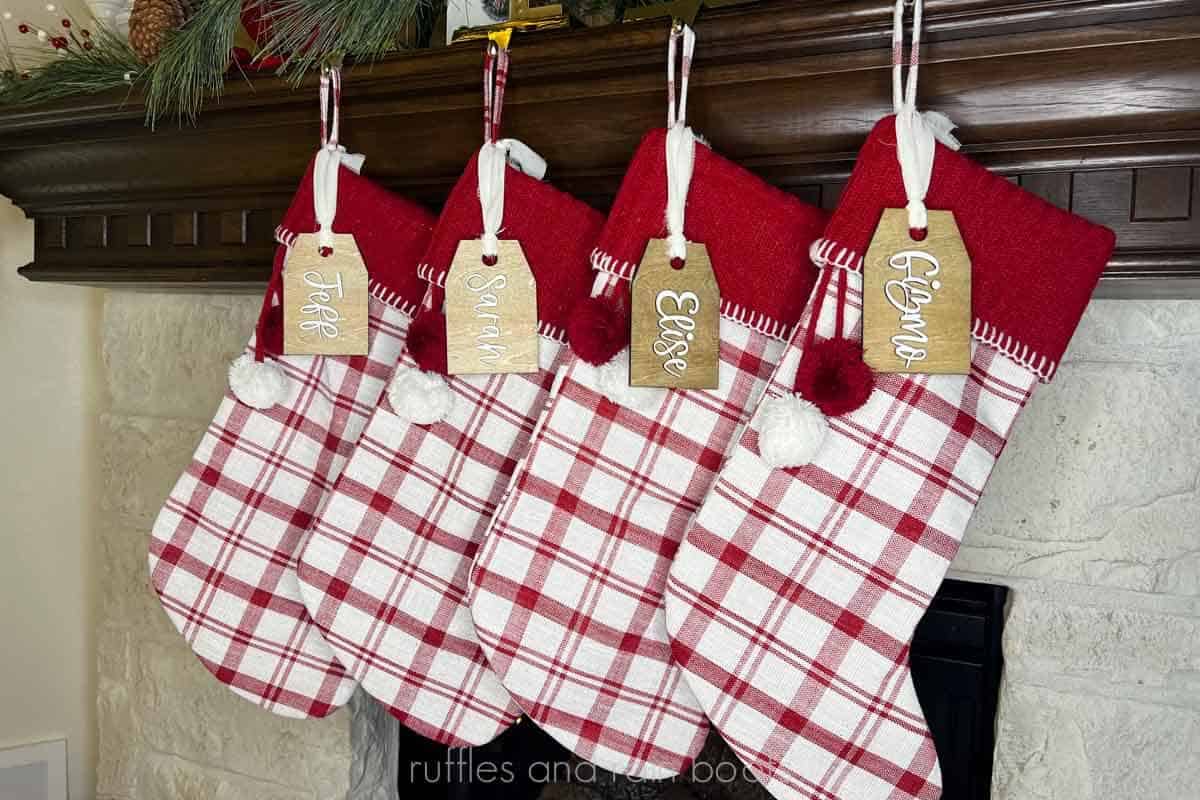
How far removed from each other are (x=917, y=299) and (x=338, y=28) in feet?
2.17

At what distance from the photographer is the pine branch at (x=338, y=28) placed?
109 cm

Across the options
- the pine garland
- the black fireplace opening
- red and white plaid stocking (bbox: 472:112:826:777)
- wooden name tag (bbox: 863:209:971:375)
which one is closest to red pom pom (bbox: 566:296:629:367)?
red and white plaid stocking (bbox: 472:112:826:777)

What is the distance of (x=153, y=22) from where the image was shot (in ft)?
4.22

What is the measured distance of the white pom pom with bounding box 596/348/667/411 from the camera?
99 cm

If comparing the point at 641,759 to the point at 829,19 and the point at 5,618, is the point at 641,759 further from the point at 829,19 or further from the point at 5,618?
the point at 5,618

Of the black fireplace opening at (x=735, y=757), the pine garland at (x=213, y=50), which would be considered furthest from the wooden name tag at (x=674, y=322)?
the black fireplace opening at (x=735, y=757)

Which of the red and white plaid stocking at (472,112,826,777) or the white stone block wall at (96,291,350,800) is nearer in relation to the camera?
the red and white plaid stocking at (472,112,826,777)

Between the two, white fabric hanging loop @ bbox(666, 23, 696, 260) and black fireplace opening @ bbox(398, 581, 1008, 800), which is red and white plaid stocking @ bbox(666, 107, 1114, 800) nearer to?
white fabric hanging loop @ bbox(666, 23, 696, 260)

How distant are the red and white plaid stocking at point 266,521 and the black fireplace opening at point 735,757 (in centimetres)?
40

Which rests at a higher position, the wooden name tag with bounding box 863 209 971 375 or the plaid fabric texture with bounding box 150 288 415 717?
the wooden name tag with bounding box 863 209 971 375

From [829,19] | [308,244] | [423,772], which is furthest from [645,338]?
[423,772]

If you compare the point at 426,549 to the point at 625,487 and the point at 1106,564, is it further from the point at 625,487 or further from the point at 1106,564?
the point at 1106,564

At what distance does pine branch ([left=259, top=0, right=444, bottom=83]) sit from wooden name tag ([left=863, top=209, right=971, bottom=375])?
0.56 meters

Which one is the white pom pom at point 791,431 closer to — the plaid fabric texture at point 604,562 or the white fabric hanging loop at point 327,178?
the plaid fabric texture at point 604,562
